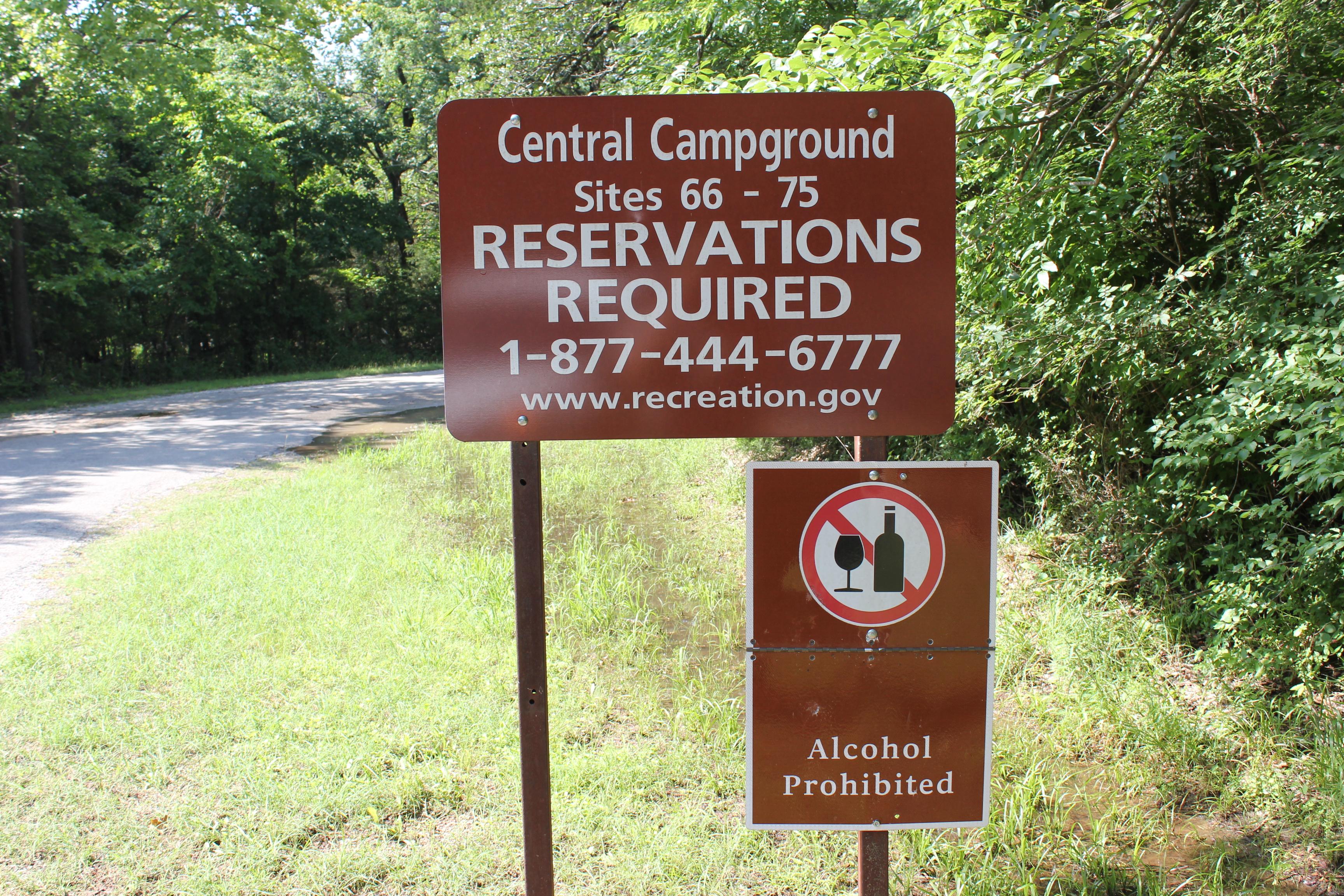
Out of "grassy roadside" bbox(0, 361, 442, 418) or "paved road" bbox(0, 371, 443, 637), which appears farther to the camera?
"grassy roadside" bbox(0, 361, 442, 418)

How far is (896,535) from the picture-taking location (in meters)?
1.92

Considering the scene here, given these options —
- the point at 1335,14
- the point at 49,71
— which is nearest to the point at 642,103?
the point at 1335,14

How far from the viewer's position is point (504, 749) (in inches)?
136

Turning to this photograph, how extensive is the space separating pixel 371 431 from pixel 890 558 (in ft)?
38.6

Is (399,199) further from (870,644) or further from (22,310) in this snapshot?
(870,644)

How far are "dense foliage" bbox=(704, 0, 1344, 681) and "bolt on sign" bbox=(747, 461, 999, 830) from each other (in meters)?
1.73

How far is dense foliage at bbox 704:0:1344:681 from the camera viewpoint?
344cm

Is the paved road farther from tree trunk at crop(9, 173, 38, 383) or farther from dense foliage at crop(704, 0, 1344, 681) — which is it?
dense foliage at crop(704, 0, 1344, 681)

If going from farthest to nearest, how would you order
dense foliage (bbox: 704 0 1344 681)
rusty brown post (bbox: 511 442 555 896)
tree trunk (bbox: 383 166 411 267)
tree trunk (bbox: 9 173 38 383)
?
1. tree trunk (bbox: 383 166 411 267)
2. tree trunk (bbox: 9 173 38 383)
3. dense foliage (bbox: 704 0 1344 681)
4. rusty brown post (bbox: 511 442 555 896)

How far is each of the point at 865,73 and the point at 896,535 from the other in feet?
9.29

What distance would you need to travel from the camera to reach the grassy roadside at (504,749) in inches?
110

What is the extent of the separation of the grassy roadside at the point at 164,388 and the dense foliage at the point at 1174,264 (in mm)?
16088

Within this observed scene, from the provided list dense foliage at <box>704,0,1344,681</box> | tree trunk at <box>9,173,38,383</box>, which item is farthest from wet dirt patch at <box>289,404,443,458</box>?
tree trunk at <box>9,173,38,383</box>

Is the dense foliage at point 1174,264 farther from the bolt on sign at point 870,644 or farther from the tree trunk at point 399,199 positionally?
the tree trunk at point 399,199
